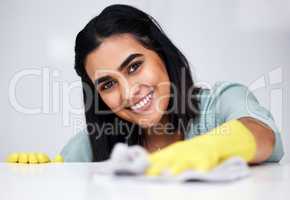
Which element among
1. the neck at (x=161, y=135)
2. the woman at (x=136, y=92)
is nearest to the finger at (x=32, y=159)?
the woman at (x=136, y=92)

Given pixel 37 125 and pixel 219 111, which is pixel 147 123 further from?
pixel 37 125

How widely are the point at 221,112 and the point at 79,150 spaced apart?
0.50 meters

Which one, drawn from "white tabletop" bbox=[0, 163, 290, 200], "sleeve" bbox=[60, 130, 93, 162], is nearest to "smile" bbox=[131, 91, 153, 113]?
"sleeve" bbox=[60, 130, 93, 162]

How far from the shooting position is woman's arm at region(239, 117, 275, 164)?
772 mm

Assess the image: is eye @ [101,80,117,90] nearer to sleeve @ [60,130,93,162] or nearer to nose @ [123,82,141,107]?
nose @ [123,82,141,107]

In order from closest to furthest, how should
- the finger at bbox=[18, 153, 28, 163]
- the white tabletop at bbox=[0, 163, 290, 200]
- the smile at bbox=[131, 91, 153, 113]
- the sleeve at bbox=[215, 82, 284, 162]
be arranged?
1. the white tabletop at bbox=[0, 163, 290, 200]
2. the sleeve at bbox=[215, 82, 284, 162]
3. the finger at bbox=[18, 153, 28, 163]
4. the smile at bbox=[131, 91, 153, 113]

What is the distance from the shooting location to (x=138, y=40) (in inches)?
53.2

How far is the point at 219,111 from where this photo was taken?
46.5 inches

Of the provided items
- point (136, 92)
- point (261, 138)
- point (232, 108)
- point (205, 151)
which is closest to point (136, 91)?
point (136, 92)

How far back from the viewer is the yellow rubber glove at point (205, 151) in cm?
51

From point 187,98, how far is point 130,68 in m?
0.19

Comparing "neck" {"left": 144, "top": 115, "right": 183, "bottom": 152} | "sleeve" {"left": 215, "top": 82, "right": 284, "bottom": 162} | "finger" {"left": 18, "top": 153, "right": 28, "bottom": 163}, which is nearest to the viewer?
"sleeve" {"left": 215, "top": 82, "right": 284, "bottom": 162}

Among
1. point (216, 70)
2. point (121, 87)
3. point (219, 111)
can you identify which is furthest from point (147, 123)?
point (216, 70)

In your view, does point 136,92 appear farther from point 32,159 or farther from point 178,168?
point 178,168
